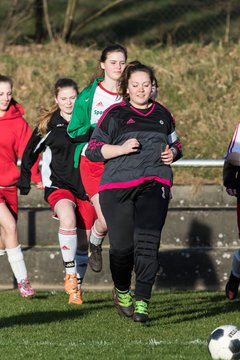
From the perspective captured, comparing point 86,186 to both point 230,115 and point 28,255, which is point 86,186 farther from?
point 230,115

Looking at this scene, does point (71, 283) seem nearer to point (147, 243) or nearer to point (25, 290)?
point (25, 290)

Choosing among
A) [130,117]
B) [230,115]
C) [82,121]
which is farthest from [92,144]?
[230,115]

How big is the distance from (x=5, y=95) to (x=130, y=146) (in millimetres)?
2826

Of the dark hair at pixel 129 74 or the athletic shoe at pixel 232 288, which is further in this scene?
the athletic shoe at pixel 232 288

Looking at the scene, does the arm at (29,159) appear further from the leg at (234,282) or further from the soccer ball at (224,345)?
the soccer ball at (224,345)

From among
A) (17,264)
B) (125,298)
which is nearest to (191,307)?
(125,298)

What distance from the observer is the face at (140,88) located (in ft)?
27.5

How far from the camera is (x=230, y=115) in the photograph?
15.5 meters

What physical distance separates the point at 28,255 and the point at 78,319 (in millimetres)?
3288

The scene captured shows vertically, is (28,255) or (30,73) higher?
(30,73)

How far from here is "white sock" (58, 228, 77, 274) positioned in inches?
393

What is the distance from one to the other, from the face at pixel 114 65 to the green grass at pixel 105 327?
2.03 meters

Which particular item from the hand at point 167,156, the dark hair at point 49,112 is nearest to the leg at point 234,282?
the hand at point 167,156

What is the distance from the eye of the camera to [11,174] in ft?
35.1
